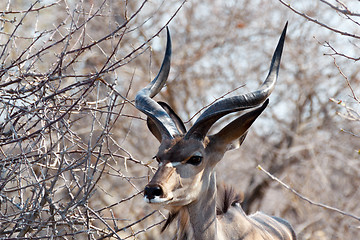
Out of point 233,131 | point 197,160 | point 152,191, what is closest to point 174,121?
point 233,131

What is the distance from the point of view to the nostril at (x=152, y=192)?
379 centimetres

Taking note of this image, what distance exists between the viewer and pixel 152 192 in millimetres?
3801

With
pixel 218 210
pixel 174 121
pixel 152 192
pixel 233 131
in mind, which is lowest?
pixel 218 210

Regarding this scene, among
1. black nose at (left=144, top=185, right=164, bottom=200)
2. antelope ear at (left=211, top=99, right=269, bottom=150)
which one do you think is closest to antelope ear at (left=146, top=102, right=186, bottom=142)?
antelope ear at (left=211, top=99, right=269, bottom=150)

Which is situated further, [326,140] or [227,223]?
[326,140]

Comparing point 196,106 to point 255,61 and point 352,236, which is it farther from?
point 352,236

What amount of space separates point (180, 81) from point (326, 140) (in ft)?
9.71

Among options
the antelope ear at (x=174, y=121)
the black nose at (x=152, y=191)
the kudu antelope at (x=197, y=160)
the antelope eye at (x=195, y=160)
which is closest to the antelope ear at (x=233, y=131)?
the kudu antelope at (x=197, y=160)

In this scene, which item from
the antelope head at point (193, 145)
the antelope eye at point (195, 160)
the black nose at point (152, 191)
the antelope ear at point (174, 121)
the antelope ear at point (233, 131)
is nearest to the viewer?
the black nose at point (152, 191)

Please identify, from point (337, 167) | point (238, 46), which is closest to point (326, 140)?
point (337, 167)

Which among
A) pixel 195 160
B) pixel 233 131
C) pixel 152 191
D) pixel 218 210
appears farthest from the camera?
pixel 218 210

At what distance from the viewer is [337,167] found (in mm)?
11328

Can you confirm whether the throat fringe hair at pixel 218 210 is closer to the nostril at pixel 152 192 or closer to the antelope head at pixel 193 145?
the antelope head at pixel 193 145

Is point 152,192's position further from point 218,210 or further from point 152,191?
point 218,210
